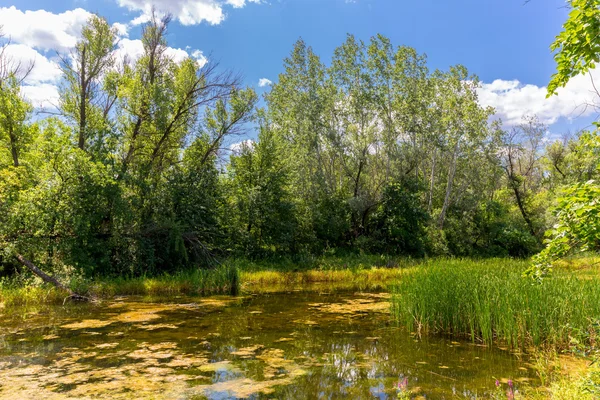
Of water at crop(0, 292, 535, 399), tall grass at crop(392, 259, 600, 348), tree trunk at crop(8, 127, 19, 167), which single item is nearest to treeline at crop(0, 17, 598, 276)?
tree trunk at crop(8, 127, 19, 167)

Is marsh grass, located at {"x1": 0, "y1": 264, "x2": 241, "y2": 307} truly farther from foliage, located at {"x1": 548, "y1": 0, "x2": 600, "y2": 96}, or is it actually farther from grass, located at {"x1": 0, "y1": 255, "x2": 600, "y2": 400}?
foliage, located at {"x1": 548, "y1": 0, "x2": 600, "y2": 96}

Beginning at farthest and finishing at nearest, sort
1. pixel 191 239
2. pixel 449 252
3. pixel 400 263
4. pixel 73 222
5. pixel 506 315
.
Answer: pixel 449 252 → pixel 400 263 → pixel 191 239 → pixel 73 222 → pixel 506 315

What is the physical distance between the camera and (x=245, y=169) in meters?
21.5

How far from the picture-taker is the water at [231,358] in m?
5.14

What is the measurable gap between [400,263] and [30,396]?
57.1 ft

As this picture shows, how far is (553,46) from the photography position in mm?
3768

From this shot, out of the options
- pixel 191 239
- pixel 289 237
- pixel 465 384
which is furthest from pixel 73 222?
pixel 465 384

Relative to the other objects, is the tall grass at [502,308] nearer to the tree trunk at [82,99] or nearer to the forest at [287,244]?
the forest at [287,244]

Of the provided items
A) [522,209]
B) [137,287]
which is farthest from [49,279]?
[522,209]

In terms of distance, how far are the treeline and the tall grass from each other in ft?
33.2

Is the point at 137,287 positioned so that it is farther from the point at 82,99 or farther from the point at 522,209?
the point at 522,209

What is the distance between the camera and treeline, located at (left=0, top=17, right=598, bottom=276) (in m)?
13.5

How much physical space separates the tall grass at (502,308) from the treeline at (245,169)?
10131 millimetres

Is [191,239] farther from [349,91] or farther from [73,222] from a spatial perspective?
[349,91]
